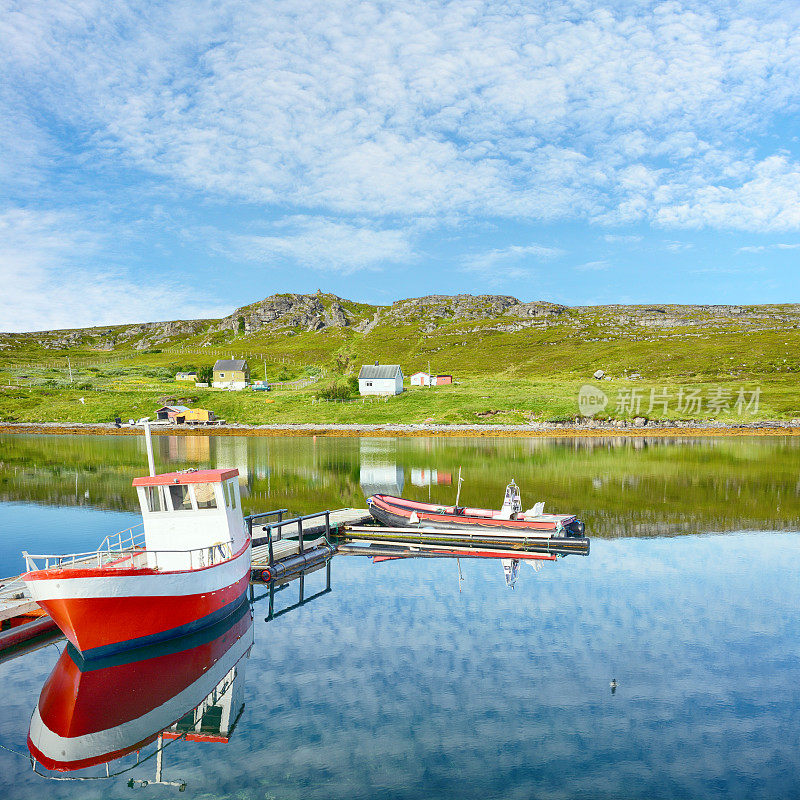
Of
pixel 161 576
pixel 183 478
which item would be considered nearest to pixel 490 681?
pixel 161 576

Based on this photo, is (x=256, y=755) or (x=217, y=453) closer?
(x=256, y=755)

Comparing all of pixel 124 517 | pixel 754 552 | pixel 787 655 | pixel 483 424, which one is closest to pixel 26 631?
pixel 124 517

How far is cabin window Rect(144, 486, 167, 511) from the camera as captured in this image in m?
22.3

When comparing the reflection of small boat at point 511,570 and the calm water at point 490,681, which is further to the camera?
the reflection of small boat at point 511,570

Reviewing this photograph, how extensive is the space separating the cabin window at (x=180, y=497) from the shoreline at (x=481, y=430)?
3276 inches

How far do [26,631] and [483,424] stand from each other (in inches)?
3788

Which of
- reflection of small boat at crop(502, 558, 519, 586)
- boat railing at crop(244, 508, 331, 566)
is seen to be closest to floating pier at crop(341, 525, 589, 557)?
reflection of small boat at crop(502, 558, 519, 586)

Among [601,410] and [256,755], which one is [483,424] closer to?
[601,410]

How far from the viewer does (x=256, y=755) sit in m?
13.6

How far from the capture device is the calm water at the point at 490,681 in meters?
12.9

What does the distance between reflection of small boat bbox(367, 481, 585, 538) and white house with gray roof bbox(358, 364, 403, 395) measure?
100498mm

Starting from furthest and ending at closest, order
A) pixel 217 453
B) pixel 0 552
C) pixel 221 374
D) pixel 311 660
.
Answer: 1. pixel 221 374
2. pixel 217 453
3. pixel 0 552
4. pixel 311 660

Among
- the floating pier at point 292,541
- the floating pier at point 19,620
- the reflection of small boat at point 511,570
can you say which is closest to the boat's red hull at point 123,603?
the floating pier at point 19,620

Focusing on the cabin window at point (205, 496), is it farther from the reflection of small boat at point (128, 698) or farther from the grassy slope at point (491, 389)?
the grassy slope at point (491, 389)
